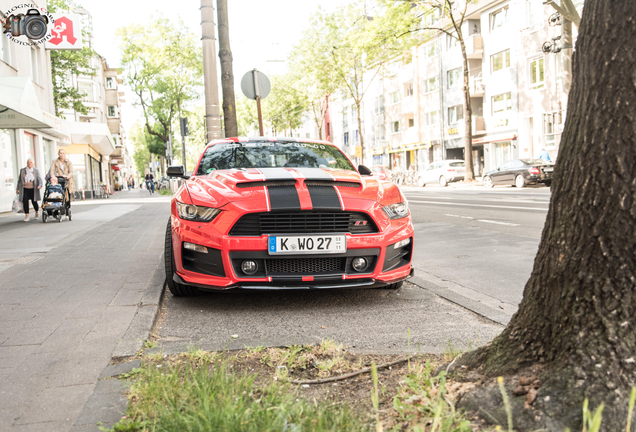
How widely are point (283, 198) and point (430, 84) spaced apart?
4549 centimetres

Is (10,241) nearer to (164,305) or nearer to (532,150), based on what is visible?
(164,305)

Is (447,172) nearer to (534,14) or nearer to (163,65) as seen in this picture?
(534,14)

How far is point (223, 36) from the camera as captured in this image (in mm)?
11836

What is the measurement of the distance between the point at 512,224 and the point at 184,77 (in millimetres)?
39044

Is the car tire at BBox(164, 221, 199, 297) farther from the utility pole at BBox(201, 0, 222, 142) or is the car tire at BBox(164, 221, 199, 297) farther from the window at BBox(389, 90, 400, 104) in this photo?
the window at BBox(389, 90, 400, 104)

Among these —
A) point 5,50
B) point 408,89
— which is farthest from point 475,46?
point 5,50

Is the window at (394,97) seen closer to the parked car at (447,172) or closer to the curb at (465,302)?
the parked car at (447,172)

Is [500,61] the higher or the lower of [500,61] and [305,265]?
the higher

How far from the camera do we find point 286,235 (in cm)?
432

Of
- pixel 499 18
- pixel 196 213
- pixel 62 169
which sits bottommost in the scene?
pixel 196 213

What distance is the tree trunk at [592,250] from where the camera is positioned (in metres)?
2.01

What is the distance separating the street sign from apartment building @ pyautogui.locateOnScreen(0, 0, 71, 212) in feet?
22.4

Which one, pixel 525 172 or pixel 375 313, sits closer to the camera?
pixel 375 313

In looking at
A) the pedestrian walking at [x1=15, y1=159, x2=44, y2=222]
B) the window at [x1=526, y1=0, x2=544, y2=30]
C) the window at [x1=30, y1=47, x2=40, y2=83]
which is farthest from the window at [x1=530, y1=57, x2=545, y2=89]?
the pedestrian walking at [x1=15, y1=159, x2=44, y2=222]
